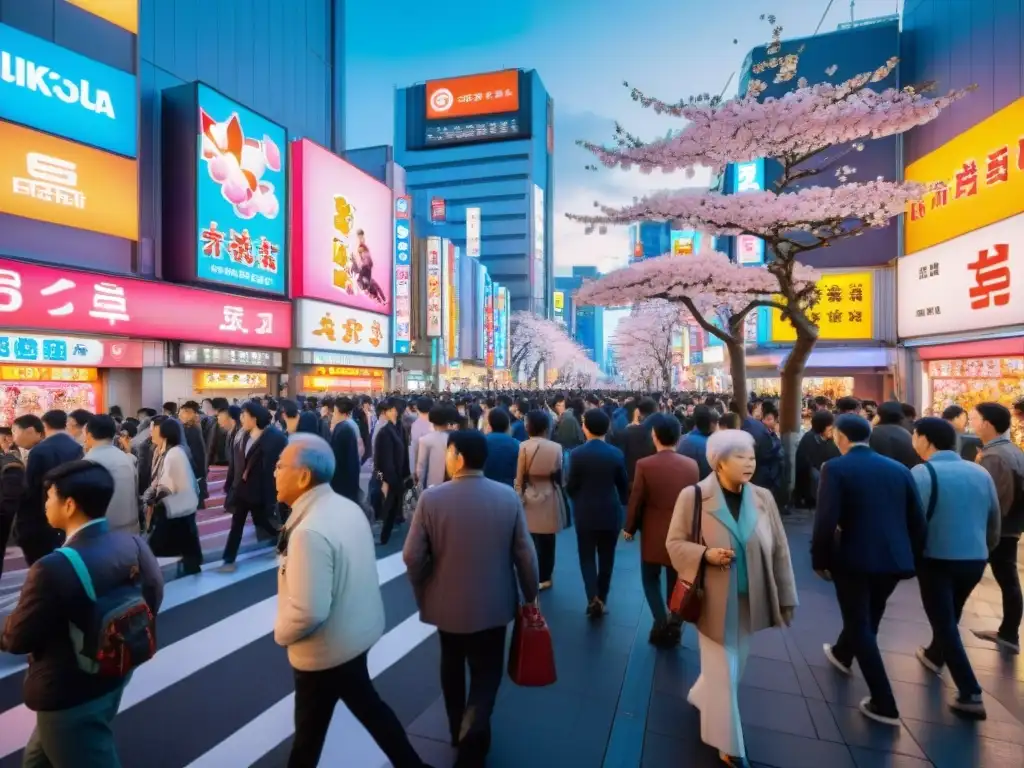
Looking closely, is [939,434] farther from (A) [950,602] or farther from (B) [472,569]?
(B) [472,569]

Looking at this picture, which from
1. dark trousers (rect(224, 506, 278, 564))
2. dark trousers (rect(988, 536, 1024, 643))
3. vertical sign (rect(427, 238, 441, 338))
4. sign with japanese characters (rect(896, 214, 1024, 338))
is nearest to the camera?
dark trousers (rect(988, 536, 1024, 643))

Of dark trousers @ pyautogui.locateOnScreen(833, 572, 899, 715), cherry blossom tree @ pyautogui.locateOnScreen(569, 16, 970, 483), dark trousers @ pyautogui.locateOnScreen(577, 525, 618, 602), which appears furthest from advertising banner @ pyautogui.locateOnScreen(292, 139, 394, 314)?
dark trousers @ pyautogui.locateOnScreen(833, 572, 899, 715)

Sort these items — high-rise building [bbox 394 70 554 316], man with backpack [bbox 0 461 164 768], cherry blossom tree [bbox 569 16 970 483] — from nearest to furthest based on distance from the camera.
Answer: man with backpack [bbox 0 461 164 768] < cherry blossom tree [bbox 569 16 970 483] < high-rise building [bbox 394 70 554 316]

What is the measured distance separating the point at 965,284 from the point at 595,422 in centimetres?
1631

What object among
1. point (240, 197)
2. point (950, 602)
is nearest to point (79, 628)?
point (950, 602)

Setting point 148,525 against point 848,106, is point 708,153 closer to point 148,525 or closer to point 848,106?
point 848,106

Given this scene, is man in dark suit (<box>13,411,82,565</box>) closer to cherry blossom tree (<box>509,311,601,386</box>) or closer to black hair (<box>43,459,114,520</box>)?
black hair (<box>43,459,114,520</box>)

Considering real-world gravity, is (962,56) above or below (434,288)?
above

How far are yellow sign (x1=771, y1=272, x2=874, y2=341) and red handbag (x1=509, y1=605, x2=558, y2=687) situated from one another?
22099 mm

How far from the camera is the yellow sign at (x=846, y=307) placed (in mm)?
21500

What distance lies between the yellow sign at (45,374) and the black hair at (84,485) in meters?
15.5

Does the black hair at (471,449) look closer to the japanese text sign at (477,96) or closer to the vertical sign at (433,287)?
the vertical sign at (433,287)

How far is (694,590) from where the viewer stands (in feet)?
9.37

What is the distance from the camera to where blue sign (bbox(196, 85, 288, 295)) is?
18.8m
